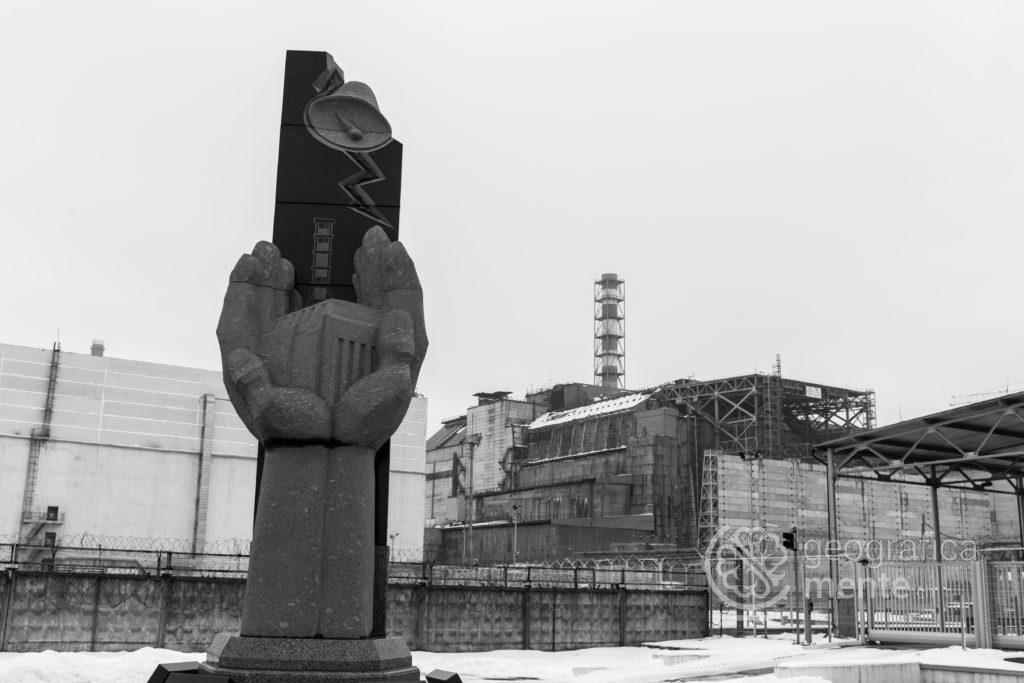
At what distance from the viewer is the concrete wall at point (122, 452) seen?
49469 mm

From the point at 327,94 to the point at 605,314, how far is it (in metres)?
92.8

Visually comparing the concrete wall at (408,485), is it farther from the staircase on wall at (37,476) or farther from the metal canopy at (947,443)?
the metal canopy at (947,443)

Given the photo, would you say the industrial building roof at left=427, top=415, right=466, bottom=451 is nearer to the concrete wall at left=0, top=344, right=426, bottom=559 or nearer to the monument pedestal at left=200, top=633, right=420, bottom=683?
the concrete wall at left=0, top=344, right=426, bottom=559

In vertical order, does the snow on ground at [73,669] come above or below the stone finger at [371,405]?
below

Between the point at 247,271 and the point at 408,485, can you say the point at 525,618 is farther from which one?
the point at 408,485

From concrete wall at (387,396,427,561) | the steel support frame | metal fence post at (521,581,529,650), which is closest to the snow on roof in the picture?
the steel support frame

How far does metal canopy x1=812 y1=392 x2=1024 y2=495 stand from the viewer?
82.6 feet

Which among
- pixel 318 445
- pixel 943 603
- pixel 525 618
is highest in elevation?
pixel 318 445

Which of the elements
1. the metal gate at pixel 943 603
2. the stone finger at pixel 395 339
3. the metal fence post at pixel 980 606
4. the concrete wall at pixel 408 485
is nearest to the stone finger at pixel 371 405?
the stone finger at pixel 395 339

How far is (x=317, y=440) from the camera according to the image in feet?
26.9

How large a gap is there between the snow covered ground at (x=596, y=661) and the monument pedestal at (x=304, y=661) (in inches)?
377

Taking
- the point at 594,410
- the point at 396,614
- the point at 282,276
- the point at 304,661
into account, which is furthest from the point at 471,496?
the point at 304,661

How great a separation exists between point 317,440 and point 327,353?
0.76m

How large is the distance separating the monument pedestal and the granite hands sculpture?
0.13 metres
